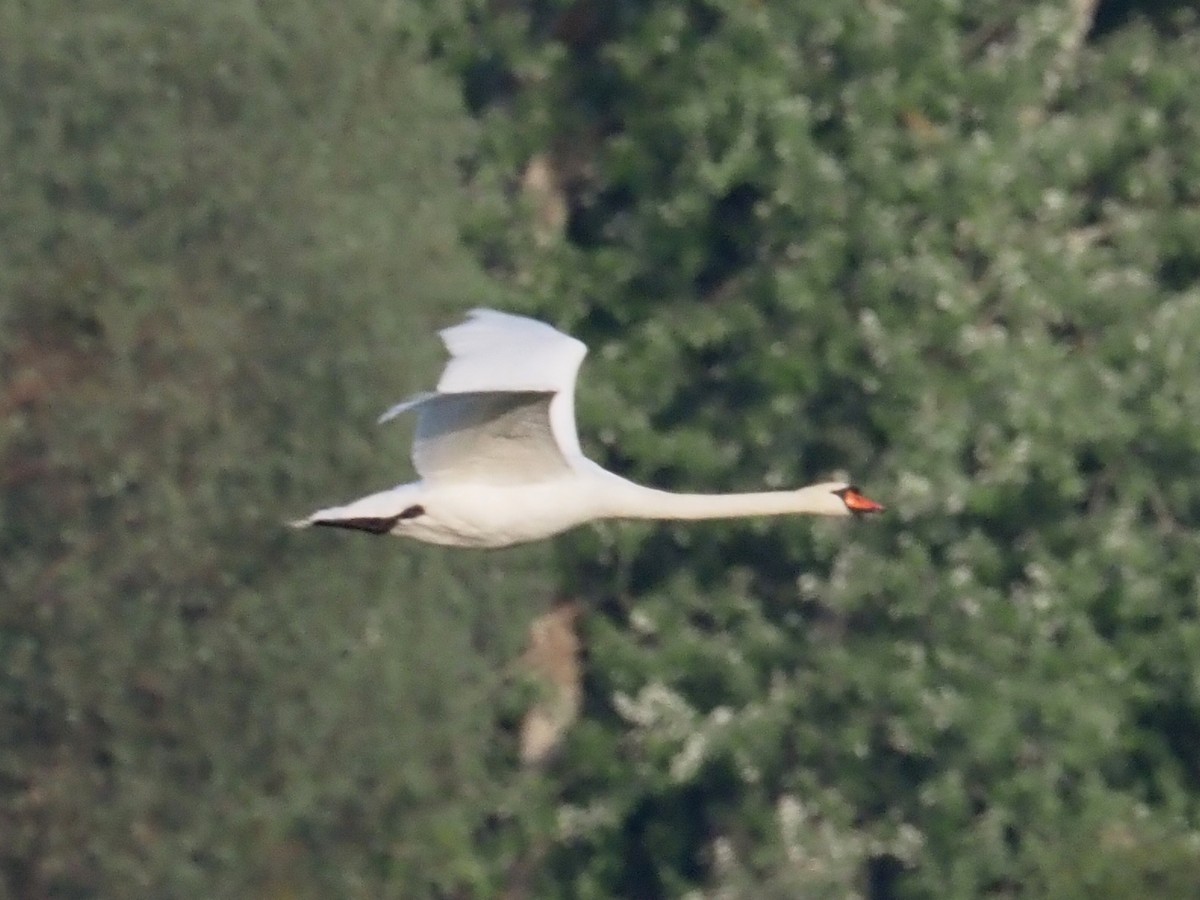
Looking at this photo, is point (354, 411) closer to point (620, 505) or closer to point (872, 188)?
point (872, 188)

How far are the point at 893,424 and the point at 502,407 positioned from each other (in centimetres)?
1071

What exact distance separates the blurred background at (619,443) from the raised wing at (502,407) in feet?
27.7

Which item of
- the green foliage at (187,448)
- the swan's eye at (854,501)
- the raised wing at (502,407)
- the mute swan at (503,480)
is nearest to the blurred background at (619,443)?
the green foliage at (187,448)

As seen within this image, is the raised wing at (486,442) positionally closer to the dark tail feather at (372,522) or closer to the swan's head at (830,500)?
the dark tail feather at (372,522)

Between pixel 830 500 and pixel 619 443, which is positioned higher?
pixel 830 500

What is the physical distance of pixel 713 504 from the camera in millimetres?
12727

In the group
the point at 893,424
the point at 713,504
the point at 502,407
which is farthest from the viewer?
the point at 893,424

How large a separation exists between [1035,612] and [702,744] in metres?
2.12

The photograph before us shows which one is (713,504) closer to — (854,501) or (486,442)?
(854,501)

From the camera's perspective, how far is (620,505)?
12281mm

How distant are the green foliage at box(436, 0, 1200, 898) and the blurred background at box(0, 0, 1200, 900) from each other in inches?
1.4

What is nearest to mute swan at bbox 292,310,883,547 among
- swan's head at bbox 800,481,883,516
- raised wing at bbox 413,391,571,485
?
raised wing at bbox 413,391,571,485

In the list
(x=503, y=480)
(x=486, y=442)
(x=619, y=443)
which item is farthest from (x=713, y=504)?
(x=619, y=443)

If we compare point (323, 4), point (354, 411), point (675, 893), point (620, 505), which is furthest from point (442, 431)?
point (675, 893)
